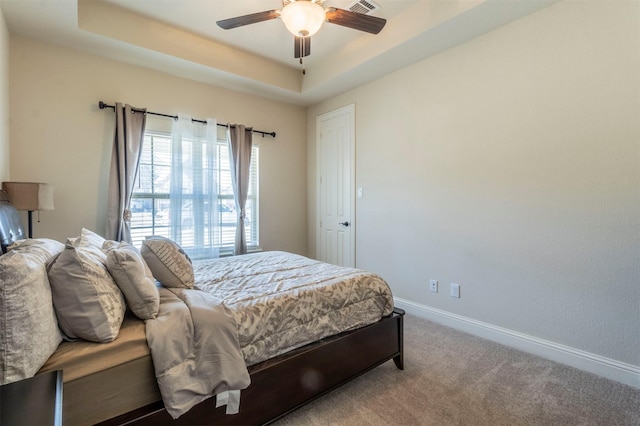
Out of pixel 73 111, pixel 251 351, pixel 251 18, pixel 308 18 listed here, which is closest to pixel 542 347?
pixel 251 351

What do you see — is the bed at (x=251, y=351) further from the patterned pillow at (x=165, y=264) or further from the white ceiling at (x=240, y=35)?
the white ceiling at (x=240, y=35)

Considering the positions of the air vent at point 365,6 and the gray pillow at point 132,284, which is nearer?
the gray pillow at point 132,284

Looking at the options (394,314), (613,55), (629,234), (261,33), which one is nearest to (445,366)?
(394,314)

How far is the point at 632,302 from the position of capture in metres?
1.95

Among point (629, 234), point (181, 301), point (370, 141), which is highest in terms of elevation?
point (370, 141)

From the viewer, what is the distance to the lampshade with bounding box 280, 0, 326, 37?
73.2 inches

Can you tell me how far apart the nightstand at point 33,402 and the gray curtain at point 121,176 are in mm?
2435

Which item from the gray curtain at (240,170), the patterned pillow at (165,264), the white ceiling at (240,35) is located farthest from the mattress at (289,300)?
the white ceiling at (240,35)

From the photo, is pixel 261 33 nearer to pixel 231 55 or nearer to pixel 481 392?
pixel 231 55

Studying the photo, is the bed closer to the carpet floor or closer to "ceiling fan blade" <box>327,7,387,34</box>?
the carpet floor

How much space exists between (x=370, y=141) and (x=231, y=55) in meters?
1.88

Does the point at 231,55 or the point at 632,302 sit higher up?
the point at 231,55

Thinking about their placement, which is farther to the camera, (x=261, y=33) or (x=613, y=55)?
(x=261, y=33)

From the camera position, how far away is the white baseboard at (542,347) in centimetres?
198
